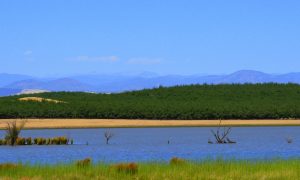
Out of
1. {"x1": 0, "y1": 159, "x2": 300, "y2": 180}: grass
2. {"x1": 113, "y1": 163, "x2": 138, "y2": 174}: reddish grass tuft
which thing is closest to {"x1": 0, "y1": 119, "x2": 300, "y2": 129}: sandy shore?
{"x1": 0, "y1": 159, "x2": 300, "y2": 180}: grass

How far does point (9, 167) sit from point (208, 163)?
9.13 m

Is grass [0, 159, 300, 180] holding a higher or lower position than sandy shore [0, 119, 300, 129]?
lower

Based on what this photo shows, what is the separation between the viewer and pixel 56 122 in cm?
11075

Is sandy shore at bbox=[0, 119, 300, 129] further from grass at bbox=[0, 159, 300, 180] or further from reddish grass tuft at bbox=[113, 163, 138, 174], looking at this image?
reddish grass tuft at bbox=[113, 163, 138, 174]

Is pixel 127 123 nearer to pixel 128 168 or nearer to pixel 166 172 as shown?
pixel 128 168

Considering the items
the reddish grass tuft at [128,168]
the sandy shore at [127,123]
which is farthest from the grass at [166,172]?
the sandy shore at [127,123]

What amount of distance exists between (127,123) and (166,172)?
84.2m

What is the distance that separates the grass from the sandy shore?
74496 mm

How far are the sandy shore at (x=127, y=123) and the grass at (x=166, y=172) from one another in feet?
244

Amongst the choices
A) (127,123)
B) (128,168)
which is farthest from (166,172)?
(127,123)

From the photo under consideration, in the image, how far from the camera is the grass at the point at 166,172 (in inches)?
1171

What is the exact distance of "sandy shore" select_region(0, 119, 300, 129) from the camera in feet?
→ 355

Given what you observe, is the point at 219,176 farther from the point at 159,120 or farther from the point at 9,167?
the point at 159,120

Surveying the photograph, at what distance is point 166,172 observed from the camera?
3067 centimetres
